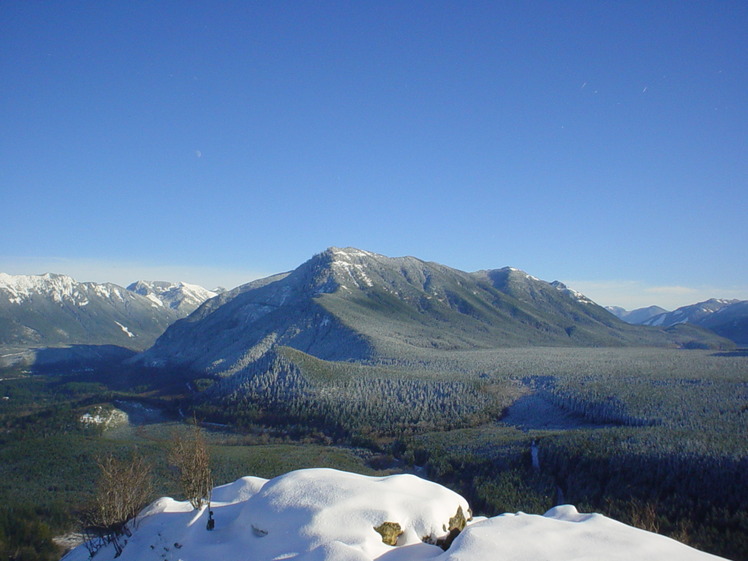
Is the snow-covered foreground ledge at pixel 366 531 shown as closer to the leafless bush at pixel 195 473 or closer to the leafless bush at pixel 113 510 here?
the leafless bush at pixel 113 510

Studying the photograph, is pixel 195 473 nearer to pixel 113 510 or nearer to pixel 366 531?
pixel 113 510

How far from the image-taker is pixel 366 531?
2628 centimetres

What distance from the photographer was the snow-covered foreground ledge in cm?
2341

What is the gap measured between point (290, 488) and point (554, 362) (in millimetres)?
164335

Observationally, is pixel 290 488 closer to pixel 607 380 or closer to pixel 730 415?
pixel 730 415

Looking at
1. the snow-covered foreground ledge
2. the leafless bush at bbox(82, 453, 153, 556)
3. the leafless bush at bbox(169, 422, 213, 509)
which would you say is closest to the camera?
the snow-covered foreground ledge

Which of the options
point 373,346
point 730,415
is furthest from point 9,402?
point 730,415

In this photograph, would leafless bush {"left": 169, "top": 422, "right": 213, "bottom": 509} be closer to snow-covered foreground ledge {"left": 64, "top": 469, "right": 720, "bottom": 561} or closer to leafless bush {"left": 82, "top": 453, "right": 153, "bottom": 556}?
snow-covered foreground ledge {"left": 64, "top": 469, "right": 720, "bottom": 561}

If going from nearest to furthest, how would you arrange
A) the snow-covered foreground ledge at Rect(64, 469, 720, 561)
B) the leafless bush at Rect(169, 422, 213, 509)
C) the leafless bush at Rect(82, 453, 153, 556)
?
the snow-covered foreground ledge at Rect(64, 469, 720, 561)
the leafless bush at Rect(82, 453, 153, 556)
the leafless bush at Rect(169, 422, 213, 509)

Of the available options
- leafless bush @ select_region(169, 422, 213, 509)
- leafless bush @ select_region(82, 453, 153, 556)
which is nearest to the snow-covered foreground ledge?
leafless bush @ select_region(82, 453, 153, 556)

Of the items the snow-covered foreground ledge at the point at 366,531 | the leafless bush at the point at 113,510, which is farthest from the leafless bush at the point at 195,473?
the leafless bush at the point at 113,510

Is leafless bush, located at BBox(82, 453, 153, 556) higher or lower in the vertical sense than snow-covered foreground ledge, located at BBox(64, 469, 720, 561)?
lower

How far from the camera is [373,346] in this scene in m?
188

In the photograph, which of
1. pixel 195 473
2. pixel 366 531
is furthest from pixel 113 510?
pixel 366 531
